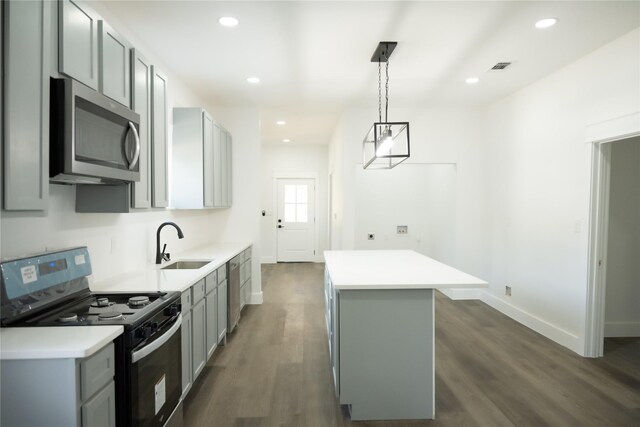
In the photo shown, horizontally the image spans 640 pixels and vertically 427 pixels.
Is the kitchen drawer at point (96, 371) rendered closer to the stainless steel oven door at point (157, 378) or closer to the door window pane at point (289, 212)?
the stainless steel oven door at point (157, 378)

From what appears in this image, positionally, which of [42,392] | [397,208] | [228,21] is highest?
[228,21]

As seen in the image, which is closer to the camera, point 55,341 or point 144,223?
point 55,341

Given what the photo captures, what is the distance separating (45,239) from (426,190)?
5842mm

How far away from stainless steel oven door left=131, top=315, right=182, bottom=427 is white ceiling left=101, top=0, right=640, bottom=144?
217 cm

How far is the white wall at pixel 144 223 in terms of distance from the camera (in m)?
1.90

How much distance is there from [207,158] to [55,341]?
2.66 m

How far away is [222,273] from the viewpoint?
136 inches

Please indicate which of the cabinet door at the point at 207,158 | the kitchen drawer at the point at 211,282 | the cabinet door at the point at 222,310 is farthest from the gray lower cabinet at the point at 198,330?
the cabinet door at the point at 207,158

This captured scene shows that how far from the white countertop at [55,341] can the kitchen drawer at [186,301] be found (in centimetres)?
84

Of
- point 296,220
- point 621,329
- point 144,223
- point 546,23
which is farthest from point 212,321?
point 296,220

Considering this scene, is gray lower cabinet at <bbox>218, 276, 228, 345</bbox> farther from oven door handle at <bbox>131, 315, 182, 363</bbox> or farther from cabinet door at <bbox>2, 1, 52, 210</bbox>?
cabinet door at <bbox>2, 1, 52, 210</bbox>

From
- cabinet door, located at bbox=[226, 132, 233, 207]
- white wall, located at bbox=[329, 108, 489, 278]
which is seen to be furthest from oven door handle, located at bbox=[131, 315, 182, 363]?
white wall, located at bbox=[329, 108, 489, 278]

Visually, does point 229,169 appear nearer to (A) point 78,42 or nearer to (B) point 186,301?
(B) point 186,301

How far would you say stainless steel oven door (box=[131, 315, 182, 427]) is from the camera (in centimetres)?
162
